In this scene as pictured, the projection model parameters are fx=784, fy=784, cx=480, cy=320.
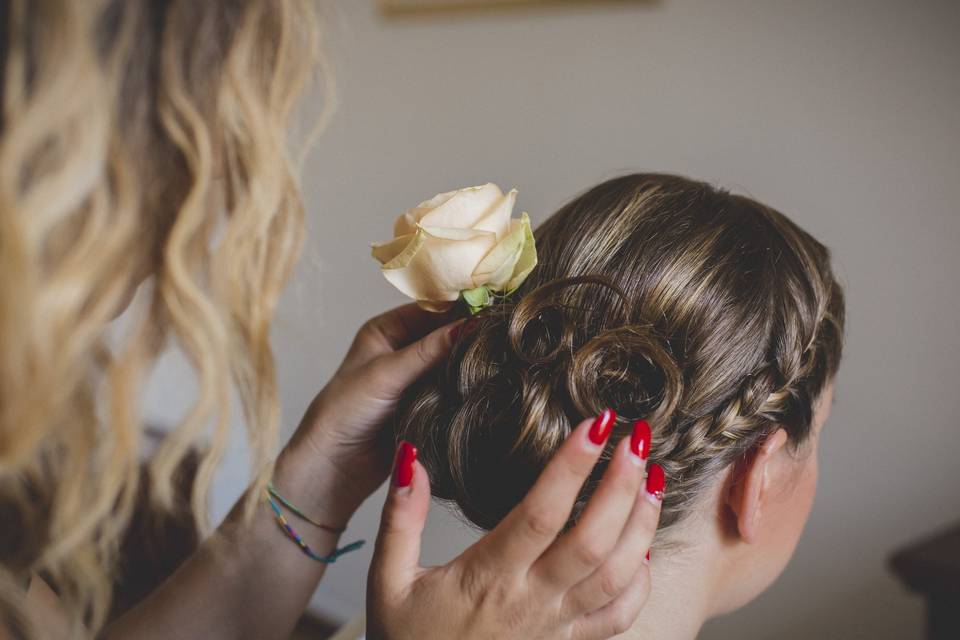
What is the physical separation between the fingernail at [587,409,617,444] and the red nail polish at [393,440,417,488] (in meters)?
0.16

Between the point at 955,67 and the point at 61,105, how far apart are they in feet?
3.64

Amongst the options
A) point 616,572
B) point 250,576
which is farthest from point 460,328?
point 250,576

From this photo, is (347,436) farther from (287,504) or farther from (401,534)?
(401,534)

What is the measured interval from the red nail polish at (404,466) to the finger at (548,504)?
0.10m

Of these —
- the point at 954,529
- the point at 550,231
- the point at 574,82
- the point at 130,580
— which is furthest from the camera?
the point at 130,580

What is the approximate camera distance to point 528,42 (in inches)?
60.9

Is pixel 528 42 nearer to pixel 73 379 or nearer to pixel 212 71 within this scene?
pixel 212 71

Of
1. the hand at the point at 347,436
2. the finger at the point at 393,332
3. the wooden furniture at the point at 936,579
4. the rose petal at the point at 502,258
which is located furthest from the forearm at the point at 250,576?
the wooden furniture at the point at 936,579

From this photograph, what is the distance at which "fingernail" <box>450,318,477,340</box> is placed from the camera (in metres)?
0.75

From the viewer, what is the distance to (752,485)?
77 centimetres

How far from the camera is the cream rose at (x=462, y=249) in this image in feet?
2.25

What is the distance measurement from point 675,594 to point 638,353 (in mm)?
292

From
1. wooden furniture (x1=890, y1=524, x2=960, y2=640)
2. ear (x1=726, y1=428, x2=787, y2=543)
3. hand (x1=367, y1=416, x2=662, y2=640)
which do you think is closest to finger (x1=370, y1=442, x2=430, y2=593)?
hand (x1=367, y1=416, x2=662, y2=640)

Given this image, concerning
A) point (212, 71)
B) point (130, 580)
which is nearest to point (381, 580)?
point (212, 71)
